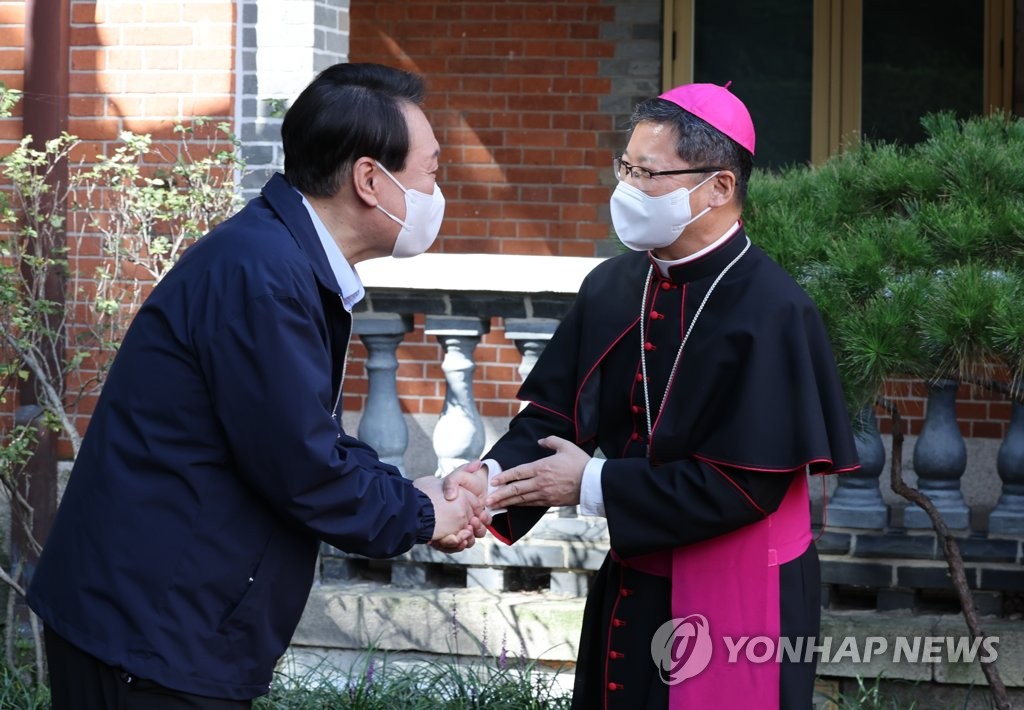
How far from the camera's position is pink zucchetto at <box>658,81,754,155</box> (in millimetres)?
3268

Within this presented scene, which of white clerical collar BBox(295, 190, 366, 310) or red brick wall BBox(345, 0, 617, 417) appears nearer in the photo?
white clerical collar BBox(295, 190, 366, 310)

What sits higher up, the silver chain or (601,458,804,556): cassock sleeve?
the silver chain

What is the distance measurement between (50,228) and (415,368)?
9.61ft

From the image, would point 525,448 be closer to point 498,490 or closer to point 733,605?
point 498,490

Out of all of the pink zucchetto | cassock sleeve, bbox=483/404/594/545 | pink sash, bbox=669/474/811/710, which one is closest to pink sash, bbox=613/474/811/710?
pink sash, bbox=669/474/811/710

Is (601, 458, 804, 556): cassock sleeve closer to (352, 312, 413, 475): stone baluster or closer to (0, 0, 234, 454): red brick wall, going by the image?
(352, 312, 413, 475): stone baluster

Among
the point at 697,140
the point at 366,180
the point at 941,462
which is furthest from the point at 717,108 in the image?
the point at 941,462

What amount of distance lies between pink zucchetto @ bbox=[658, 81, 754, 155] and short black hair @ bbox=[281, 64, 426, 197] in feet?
2.26

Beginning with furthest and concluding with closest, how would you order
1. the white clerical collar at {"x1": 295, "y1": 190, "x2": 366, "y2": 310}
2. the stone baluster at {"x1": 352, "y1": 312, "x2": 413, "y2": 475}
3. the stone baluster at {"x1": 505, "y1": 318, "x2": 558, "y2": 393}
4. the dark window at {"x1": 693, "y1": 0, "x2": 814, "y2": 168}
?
the dark window at {"x1": 693, "y1": 0, "x2": 814, "y2": 168}
the stone baluster at {"x1": 352, "y1": 312, "x2": 413, "y2": 475}
the stone baluster at {"x1": 505, "y1": 318, "x2": 558, "y2": 393}
the white clerical collar at {"x1": 295, "y1": 190, "x2": 366, "y2": 310}

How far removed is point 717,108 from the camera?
129 inches

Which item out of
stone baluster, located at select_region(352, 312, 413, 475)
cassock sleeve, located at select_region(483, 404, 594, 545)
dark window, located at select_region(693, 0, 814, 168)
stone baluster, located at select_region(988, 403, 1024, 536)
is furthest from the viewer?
dark window, located at select_region(693, 0, 814, 168)

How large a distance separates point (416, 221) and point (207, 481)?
788 millimetres

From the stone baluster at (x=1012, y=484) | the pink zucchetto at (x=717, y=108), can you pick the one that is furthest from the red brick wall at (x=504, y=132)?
the pink zucchetto at (x=717, y=108)

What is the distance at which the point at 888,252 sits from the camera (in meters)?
3.99
